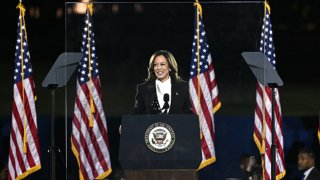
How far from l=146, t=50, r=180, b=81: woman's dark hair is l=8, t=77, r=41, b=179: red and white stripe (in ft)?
11.7

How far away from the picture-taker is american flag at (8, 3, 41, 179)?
14336 mm

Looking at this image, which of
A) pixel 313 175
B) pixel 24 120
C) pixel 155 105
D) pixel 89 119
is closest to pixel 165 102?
pixel 155 105

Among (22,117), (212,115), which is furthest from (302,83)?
(212,115)

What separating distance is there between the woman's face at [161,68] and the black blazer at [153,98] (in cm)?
10

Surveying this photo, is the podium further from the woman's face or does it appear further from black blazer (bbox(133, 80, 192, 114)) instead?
the woman's face

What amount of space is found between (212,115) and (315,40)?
21.2 m

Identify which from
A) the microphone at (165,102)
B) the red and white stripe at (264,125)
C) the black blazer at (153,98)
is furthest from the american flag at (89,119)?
the red and white stripe at (264,125)

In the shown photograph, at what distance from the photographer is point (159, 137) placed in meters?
10.9

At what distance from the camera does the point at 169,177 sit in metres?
10.9

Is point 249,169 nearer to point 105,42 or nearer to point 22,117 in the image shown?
point 105,42

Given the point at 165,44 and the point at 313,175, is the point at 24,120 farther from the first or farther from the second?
the point at 313,175

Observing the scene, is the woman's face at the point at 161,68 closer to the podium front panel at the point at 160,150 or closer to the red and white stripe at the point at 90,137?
the podium front panel at the point at 160,150

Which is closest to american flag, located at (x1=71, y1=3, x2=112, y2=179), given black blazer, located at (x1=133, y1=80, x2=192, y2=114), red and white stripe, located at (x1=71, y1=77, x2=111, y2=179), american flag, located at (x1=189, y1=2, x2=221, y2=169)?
red and white stripe, located at (x1=71, y1=77, x2=111, y2=179)

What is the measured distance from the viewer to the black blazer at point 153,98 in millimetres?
11102
